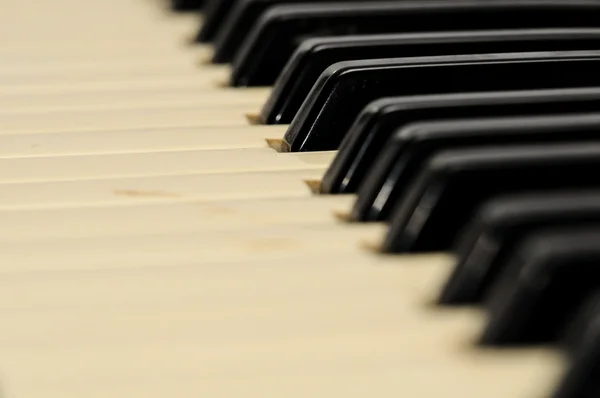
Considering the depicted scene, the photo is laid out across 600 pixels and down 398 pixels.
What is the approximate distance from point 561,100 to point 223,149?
0.28 meters

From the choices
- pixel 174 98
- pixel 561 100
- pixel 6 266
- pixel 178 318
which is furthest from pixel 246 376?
pixel 174 98

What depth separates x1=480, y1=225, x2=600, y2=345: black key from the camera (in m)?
0.57

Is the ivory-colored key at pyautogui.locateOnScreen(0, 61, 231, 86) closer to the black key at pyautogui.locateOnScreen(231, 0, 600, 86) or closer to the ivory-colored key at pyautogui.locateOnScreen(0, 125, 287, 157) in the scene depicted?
the black key at pyautogui.locateOnScreen(231, 0, 600, 86)

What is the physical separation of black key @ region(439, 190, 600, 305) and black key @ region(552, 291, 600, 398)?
95 millimetres

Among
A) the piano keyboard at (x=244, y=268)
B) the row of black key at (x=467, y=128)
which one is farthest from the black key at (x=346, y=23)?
the piano keyboard at (x=244, y=268)

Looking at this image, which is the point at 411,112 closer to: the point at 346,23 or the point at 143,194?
the point at 143,194

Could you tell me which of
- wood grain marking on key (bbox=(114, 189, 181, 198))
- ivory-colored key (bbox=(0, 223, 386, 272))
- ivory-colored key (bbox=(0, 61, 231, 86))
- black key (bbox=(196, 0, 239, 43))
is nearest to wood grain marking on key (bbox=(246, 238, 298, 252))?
ivory-colored key (bbox=(0, 223, 386, 272))

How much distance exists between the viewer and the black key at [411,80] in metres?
0.95

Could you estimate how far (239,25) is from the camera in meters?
1.28

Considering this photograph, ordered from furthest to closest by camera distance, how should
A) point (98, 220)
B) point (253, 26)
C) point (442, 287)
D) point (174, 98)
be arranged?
point (253, 26), point (174, 98), point (98, 220), point (442, 287)

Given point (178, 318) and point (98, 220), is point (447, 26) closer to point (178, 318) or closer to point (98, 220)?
point (98, 220)

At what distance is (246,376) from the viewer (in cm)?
55

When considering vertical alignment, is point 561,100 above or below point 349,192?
above

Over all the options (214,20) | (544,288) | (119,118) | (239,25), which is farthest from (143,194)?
(214,20)
